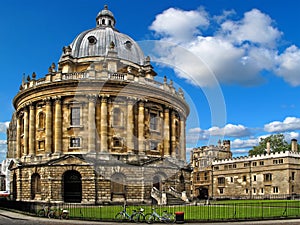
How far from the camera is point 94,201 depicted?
45781mm

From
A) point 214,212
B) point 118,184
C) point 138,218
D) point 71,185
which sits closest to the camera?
point 138,218

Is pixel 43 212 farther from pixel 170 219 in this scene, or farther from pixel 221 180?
pixel 221 180

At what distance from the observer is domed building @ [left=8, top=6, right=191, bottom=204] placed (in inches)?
1858

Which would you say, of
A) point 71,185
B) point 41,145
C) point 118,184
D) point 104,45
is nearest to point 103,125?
point 118,184

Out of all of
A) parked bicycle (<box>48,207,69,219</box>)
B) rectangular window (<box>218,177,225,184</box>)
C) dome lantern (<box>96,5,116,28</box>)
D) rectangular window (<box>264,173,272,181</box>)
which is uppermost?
dome lantern (<box>96,5,116,28</box>)

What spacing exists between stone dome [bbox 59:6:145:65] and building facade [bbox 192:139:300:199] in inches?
1278

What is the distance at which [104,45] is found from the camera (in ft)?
194

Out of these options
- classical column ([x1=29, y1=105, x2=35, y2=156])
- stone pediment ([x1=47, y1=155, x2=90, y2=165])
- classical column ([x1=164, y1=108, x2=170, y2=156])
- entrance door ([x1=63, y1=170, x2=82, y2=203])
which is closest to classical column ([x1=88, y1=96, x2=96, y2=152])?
stone pediment ([x1=47, y1=155, x2=90, y2=165])

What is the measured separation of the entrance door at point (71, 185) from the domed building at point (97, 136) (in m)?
0.12

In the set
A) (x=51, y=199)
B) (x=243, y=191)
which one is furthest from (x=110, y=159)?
(x=243, y=191)

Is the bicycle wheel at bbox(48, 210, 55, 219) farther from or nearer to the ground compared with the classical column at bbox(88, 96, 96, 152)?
nearer to the ground

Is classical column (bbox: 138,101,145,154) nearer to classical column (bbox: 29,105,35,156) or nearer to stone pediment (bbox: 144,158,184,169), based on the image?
stone pediment (bbox: 144,158,184,169)

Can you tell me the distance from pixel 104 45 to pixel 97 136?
52.7 ft

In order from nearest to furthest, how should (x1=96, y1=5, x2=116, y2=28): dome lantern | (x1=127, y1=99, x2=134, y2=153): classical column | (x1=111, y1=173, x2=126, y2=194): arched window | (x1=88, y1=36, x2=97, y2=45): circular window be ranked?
(x1=111, y1=173, x2=126, y2=194): arched window < (x1=127, y1=99, x2=134, y2=153): classical column < (x1=88, y1=36, x2=97, y2=45): circular window < (x1=96, y1=5, x2=116, y2=28): dome lantern
